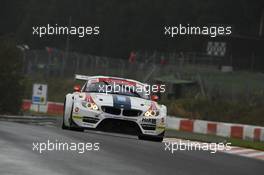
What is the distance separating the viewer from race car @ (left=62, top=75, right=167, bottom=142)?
14.4 m

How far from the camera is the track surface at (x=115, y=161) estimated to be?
976 cm

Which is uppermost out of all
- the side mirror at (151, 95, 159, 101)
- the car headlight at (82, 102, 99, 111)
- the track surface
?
the side mirror at (151, 95, 159, 101)

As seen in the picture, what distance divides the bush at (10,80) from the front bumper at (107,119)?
63.3 ft

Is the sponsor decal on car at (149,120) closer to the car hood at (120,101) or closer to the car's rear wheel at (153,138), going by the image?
the car hood at (120,101)

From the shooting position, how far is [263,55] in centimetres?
6038

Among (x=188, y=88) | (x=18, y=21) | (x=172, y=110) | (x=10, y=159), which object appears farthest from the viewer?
(x=18, y=21)

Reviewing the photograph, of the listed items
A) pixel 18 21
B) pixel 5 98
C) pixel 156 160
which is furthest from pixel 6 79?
pixel 18 21

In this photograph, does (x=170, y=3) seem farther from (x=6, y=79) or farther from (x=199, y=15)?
(x=6, y=79)

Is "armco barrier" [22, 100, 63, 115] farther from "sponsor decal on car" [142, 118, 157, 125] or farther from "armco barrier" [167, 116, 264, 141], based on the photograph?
"sponsor decal on car" [142, 118, 157, 125]

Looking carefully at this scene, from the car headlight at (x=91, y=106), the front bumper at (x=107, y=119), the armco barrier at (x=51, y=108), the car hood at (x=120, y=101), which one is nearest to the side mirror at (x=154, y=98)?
the car hood at (x=120, y=101)

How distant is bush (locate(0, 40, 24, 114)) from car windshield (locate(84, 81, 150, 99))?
18.3m

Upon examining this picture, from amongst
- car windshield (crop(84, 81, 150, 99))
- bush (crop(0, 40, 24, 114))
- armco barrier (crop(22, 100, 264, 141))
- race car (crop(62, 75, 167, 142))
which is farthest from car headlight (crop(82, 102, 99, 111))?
bush (crop(0, 40, 24, 114))

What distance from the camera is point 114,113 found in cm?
1437

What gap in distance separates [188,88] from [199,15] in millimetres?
33159
